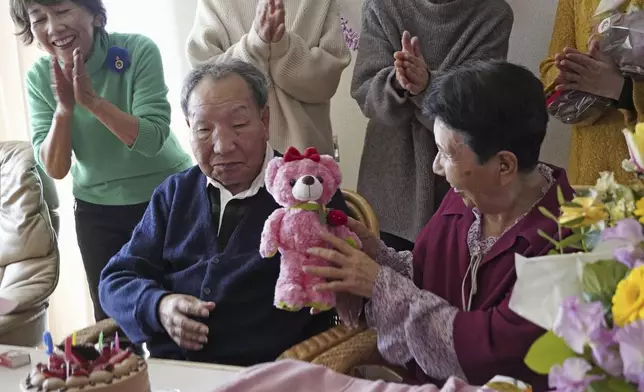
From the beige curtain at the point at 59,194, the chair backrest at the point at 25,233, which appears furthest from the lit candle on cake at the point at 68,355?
the beige curtain at the point at 59,194

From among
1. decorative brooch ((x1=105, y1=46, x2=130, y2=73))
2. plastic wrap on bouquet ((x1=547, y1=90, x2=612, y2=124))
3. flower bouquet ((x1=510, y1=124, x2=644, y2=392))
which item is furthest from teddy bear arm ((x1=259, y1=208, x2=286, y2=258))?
decorative brooch ((x1=105, y1=46, x2=130, y2=73))

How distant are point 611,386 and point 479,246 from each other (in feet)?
2.41

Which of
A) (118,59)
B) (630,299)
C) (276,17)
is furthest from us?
(118,59)

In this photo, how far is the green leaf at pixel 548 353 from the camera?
0.65m

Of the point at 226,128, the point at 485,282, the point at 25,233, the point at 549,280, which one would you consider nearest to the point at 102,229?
the point at 25,233

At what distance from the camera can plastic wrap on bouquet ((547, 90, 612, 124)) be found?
1.76m

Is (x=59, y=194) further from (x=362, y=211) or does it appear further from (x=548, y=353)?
(x=548, y=353)

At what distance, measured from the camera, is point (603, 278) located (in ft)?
2.10

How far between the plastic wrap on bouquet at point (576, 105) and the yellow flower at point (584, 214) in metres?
1.11

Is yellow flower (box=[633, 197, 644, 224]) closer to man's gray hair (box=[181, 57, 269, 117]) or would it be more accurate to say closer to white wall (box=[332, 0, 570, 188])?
man's gray hair (box=[181, 57, 269, 117])

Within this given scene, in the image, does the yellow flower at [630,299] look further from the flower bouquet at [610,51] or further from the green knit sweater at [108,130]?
the green knit sweater at [108,130]

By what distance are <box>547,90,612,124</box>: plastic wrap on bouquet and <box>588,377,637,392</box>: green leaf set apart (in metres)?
1.24

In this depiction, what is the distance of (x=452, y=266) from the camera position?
4.50 ft

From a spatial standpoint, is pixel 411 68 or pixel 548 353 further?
pixel 411 68
